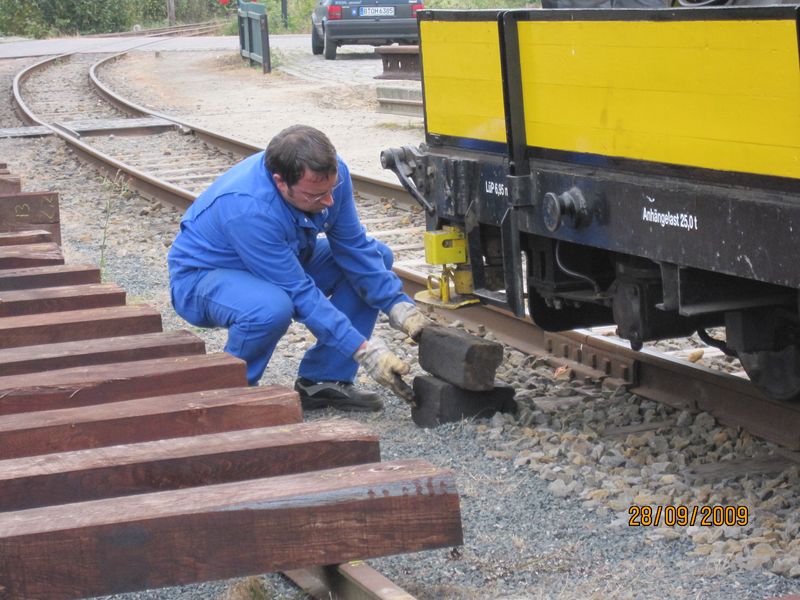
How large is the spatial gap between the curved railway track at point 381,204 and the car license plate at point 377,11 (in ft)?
17.0

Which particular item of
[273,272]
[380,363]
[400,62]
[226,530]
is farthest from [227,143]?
[226,530]

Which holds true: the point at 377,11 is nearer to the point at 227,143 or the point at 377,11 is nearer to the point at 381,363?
the point at 227,143

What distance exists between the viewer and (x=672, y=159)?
11.8ft

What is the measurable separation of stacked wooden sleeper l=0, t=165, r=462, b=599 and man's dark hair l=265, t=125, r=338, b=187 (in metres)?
0.91

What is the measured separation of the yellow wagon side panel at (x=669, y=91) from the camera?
315 cm

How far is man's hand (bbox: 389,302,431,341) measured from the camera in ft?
16.8

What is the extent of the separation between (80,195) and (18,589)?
967cm

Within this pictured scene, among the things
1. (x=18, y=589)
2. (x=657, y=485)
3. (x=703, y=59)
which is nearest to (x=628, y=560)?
(x=657, y=485)

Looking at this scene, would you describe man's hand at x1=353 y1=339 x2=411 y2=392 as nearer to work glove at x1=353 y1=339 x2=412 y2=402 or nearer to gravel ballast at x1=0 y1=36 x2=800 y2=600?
work glove at x1=353 y1=339 x2=412 y2=402

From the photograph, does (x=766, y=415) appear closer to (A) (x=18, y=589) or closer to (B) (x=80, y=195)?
(A) (x=18, y=589)

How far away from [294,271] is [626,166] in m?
1.55

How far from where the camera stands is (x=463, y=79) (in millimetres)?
4695

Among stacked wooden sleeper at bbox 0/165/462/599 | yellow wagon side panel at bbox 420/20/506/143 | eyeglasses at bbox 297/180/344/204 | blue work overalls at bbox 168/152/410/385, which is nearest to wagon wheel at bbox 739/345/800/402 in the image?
yellow wagon side panel at bbox 420/20/506/143

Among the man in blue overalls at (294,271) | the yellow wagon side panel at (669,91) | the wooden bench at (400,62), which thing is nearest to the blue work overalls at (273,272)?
the man in blue overalls at (294,271)
